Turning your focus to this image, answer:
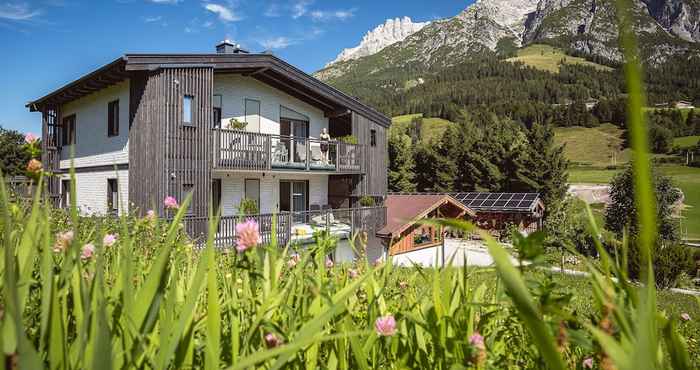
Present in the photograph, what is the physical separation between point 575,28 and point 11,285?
710 ft

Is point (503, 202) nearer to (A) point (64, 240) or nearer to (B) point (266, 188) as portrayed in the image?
(B) point (266, 188)

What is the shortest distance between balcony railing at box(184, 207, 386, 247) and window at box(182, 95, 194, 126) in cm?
349

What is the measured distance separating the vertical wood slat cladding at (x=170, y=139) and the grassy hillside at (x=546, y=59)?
5047 inches

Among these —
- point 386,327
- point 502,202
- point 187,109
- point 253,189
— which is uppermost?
point 187,109

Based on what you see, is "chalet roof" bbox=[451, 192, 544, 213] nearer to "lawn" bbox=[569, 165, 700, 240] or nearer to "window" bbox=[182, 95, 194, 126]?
"lawn" bbox=[569, 165, 700, 240]

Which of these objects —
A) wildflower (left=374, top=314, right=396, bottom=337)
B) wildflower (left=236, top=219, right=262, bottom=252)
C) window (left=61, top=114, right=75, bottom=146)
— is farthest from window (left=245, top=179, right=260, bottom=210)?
wildflower (left=374, top=314, right=396, bottom=337)

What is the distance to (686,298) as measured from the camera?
1462 centimetres

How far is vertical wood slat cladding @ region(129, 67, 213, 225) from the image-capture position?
44.8 ft

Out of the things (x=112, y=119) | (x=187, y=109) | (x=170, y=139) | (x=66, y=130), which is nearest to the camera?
(x=170, y=139)

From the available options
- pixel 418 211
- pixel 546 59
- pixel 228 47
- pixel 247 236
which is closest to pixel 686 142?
pixel 418 211

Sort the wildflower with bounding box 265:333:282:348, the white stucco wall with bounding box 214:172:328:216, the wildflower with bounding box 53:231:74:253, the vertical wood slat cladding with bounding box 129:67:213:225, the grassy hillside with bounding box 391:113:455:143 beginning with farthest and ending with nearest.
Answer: the grassy hillside with bounding box 391:113:455:143 < the white stucco wall with bounding box 214:172:328:216 < the vertical wood slat cladding with bounding box 129:67:213:225 < the wildflower with bounding box 53:231:74:253 < the wildflower with bounding box 265:333:282:348

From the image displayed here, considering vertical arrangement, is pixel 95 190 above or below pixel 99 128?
below

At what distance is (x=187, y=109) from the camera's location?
14.3 m

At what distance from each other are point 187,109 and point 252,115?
3.35 meters
